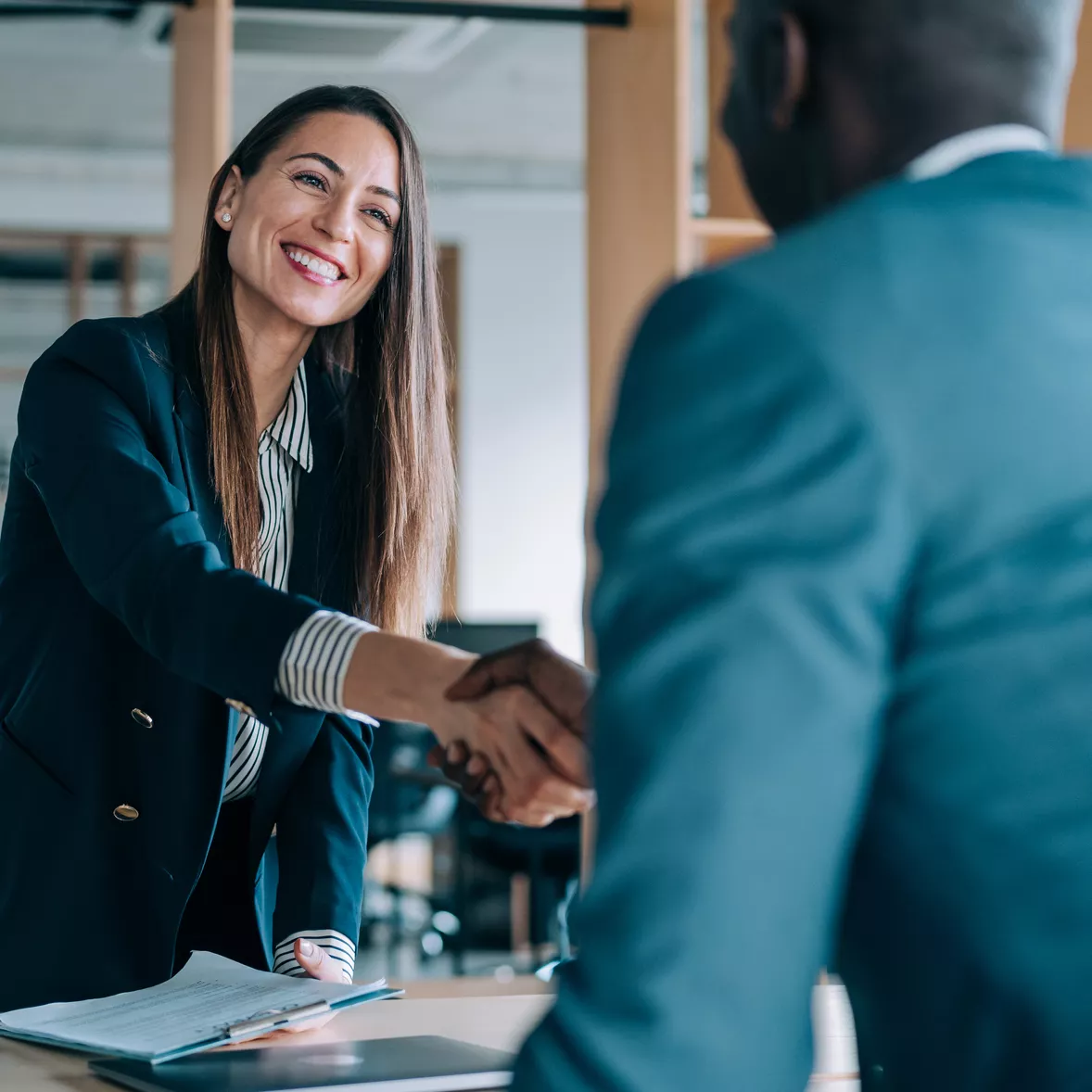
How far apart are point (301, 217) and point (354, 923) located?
746 mm

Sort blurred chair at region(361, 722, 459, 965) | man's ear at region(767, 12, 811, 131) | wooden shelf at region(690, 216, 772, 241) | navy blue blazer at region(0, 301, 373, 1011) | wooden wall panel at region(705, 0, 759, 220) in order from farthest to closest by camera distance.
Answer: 1. blurred chair at region(361, 722, 459, 965)
2. wooden wall panel at region(705, 0, 759, 220)
3. wooden shelf at region(690, 216, 772, 241)
4. navy blue blazer at region(0, 301, 373, 1011)
5. man's ear at region(767, 12, 811, 131)

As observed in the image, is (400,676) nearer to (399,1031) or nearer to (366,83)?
(399,1031)

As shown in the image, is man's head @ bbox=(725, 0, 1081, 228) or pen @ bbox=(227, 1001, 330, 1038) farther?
pen @ bbox=(227, 1001, 330, 1038)

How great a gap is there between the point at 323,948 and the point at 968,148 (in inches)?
43.9

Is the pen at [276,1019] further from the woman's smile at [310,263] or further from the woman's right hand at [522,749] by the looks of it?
the woman's smile at [310,263]

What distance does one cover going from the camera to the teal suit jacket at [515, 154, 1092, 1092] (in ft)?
1.63

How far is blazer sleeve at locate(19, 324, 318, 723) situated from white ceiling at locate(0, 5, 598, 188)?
16.3ft

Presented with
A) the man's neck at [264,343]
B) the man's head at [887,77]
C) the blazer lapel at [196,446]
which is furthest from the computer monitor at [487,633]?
the man's head at [887,77]

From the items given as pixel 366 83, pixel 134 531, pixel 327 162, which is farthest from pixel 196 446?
pixel 366 83

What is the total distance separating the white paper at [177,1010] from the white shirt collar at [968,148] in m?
0.79

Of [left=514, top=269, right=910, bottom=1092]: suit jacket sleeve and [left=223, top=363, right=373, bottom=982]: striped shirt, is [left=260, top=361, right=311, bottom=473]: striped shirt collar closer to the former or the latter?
[left=223, top=363, right=373, bottom=982]: striped shirt

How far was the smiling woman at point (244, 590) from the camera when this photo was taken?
44.0 inches

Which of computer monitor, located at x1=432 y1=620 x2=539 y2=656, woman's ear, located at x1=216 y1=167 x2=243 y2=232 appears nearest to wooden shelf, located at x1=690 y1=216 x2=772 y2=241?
woman's ear, located at x1=216 y1=167 x2=243 y2=232

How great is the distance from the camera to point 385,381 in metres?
1.74
